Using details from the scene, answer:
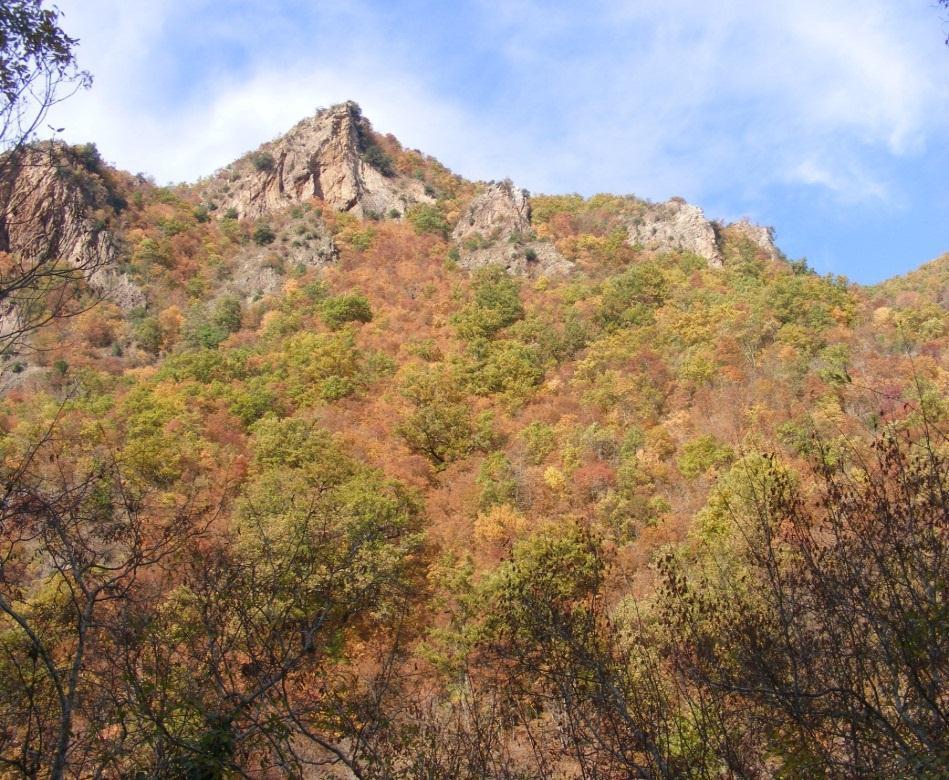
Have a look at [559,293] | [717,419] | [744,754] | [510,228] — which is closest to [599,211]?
[510,228]

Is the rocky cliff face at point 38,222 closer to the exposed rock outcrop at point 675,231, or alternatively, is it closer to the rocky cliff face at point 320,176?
the exposed rock outcrop at point 675,231

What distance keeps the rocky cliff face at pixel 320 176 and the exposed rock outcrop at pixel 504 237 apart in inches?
314

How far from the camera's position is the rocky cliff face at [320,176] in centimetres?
6297

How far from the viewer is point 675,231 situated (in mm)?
52750

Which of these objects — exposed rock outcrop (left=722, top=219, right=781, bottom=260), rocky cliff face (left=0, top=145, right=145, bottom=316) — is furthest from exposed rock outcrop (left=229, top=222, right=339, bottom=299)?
rocky cliff face (left=0, top=145, right=145, bottom=316)

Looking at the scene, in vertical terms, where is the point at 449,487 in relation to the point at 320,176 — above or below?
below

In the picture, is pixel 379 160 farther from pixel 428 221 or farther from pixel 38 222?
pixel 38 222

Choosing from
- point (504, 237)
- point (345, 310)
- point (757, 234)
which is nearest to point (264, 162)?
point (504, 237)

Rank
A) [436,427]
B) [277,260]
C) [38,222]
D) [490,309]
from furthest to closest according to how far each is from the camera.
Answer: [277,260], [490,309], [436,427], [38,222]

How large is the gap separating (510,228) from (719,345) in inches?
978

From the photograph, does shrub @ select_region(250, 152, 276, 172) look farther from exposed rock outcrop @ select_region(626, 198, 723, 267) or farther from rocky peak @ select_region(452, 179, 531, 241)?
exposed rock outcrop @ select_region(626, 198, 723, 267)

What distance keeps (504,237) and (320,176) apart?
19787 mm

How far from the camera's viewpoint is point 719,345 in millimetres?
34250

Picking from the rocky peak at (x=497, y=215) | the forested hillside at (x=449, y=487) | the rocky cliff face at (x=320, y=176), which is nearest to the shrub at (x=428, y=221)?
the forested hillside at (x=449, y=487)
